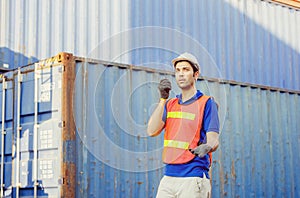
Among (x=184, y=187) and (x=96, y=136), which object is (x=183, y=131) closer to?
(x=184, y=187)

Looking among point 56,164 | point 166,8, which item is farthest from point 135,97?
point 166,8

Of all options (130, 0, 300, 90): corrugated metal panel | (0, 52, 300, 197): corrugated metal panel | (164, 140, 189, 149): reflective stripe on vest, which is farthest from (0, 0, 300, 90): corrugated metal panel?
(164, 140, 189, 149): reflective stripe on vest

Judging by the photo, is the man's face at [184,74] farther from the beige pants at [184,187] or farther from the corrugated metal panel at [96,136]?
the corrugated metal panel at [96,136]

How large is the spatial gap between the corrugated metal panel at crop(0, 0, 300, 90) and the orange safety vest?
4.55 meters

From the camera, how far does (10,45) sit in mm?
11227

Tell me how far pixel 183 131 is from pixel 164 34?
7325mm

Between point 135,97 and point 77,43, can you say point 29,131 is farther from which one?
point 77,43

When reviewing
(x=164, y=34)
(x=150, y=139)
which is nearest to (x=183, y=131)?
(x=150, y=139)

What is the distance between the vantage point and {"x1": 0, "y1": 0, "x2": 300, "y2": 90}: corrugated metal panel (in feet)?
37.1

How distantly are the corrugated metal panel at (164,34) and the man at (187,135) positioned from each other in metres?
4.49

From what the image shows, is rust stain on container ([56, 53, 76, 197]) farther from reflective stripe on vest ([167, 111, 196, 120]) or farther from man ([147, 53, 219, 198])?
reflective stripe on vest ([167, 111, 196, 120])

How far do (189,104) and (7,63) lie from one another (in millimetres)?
6211

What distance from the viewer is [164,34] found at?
1251cm

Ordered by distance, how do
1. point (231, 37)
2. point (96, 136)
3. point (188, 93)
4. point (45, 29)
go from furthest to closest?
point (231, 37) < point (45, 29) < point (96, 136) < point (188, 93)
